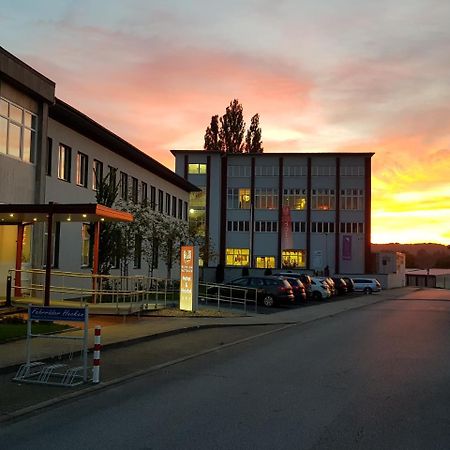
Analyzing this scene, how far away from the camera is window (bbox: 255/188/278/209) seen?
243 ft

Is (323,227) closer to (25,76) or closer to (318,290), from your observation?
(318,290)

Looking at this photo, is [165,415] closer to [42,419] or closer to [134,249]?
[42,419]

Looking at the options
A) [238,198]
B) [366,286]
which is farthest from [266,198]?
[366,286]

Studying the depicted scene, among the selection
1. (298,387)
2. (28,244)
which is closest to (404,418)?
(298,387)

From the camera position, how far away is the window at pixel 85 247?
2877 centimetres

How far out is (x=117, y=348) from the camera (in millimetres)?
13555

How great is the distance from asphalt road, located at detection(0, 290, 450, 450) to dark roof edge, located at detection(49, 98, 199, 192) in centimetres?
1564

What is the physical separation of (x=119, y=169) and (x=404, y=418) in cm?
2853

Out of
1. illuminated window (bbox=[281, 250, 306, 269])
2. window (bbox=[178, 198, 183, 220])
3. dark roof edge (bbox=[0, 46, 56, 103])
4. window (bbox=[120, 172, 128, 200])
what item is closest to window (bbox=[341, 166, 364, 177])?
illuminated window (bbox=[281, 250, 306, 269])

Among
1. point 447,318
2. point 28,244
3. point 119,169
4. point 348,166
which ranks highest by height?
point 348,166

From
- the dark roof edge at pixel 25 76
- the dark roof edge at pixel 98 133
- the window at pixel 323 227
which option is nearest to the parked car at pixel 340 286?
the dark roof edge at pixel 98 133

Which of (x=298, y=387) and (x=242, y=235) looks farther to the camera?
(x=242, y=235)

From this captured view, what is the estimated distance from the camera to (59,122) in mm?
26062

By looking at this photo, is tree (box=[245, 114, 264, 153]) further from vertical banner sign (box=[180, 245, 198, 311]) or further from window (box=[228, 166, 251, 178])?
vertical banner sign (box=[180, 245, 198, 311])
